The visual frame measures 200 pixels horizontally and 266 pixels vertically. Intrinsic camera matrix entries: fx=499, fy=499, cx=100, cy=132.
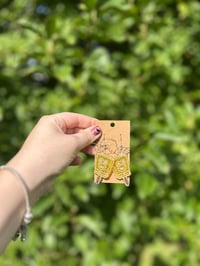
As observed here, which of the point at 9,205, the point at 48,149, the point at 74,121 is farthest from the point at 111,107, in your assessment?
the point at 9,205

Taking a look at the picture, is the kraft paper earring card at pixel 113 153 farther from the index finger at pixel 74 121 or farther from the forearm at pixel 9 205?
the forearm at pixel 9 205

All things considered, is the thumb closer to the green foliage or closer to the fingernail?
the fingernail

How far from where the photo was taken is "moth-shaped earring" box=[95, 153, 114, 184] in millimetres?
1230

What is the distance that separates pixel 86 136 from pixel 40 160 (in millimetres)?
180

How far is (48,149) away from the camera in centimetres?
110

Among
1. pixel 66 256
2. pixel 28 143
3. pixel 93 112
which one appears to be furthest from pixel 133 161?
pixel 28 143

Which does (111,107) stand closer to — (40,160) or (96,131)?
(96,131)

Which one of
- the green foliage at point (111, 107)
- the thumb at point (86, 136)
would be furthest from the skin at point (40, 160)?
the green foliage at point (111, 107)

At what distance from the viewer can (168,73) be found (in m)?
2.27

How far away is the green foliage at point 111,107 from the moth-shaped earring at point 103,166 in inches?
26.3

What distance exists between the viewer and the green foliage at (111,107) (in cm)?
200

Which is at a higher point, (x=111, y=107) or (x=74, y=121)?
(x=74, y=121)

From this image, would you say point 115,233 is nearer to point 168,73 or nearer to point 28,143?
point 168,73

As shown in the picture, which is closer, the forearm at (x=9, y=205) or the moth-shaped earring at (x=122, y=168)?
the forearm at (x=9, y=205)
